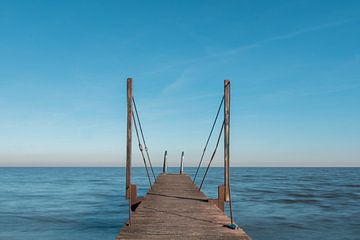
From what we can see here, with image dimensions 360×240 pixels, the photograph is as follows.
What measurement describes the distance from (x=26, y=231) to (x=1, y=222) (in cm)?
390

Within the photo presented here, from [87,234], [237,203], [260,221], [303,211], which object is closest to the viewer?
[87,234]

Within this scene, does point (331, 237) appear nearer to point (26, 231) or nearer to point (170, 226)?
point (170, 226)

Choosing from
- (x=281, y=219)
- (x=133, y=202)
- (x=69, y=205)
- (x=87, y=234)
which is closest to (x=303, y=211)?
(x=281, y=219)

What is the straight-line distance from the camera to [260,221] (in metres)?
23.2

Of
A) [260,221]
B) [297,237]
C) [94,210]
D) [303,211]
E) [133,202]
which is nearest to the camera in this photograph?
[133,202]

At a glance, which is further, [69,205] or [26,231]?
[69,205]

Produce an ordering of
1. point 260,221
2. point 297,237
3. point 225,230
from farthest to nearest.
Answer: point 260,221 < point 297,237 < point 225,230

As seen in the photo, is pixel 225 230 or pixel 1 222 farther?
pixel 1 222

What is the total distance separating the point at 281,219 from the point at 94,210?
14760 millimetres

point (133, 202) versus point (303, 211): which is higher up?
point (133, 202)

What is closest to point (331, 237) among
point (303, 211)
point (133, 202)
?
point (303, 211)

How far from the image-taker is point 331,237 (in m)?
19.1

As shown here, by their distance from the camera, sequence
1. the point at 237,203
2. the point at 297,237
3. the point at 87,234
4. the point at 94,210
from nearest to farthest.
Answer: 1. the point at 297,237
2. the point at 87,234
3. the point at 94,210
4. the point at 237,203

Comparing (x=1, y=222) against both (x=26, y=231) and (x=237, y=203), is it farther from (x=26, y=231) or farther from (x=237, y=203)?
(x=237, y=203)
